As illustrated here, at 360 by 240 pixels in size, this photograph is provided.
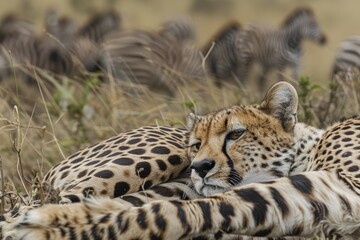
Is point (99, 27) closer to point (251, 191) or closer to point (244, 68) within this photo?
point (244, 68)

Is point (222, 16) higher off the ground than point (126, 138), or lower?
lower

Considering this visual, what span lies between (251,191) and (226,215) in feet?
0.58

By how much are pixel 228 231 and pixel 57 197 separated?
80 cm

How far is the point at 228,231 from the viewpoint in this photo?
4.14 metres

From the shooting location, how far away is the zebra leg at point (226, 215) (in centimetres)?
403

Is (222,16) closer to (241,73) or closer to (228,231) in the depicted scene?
(241,73)

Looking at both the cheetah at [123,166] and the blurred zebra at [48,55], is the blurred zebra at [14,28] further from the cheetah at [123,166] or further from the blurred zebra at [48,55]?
the cheetah at [123,166]

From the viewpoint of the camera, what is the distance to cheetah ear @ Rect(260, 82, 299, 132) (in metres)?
5.20

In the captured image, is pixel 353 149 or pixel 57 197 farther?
pixel 353 149

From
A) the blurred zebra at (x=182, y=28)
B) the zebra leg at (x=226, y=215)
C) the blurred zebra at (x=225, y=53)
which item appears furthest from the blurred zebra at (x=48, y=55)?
the zebra leg at (x=226, y=215)

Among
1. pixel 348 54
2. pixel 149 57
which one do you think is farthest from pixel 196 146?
pixel 149 57

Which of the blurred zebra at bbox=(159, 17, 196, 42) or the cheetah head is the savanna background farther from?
the blurred zebra at bbox=(159, 17, 196, 42)

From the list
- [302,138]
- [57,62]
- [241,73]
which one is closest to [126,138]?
[302,138]

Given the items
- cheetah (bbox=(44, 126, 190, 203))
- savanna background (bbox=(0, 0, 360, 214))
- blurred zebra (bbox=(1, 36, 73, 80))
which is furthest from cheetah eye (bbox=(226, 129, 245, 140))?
blurred zebra (bbox=(1, 36, 73, 80))
